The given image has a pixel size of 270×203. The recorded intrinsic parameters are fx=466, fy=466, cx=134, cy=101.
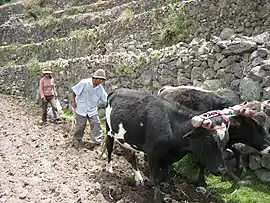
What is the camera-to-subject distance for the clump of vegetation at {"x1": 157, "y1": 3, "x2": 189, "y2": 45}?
1684cm

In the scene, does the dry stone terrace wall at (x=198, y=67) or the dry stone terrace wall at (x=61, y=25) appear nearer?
the dry stone terrace wall at (x=198, y=67)

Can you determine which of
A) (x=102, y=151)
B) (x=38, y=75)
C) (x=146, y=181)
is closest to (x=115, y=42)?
(x=38, y=75)

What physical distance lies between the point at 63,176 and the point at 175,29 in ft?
32.0

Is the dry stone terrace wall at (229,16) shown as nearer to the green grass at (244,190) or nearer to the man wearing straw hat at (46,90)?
the man wearing straw hat at (46,90)

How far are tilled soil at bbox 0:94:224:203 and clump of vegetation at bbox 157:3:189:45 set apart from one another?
22.1 ft

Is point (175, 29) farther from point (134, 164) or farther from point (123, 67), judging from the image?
point (134, 164)

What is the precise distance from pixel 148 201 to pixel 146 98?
5.90 feet

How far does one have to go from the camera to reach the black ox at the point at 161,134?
23.7ft

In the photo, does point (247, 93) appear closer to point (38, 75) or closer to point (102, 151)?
point (102, 151)

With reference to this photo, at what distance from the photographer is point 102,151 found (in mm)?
9945

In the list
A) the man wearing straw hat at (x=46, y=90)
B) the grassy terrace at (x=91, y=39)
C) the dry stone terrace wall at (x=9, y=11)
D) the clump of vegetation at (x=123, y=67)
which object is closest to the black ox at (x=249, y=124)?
the clump of vegetation at (x=123, y=67)

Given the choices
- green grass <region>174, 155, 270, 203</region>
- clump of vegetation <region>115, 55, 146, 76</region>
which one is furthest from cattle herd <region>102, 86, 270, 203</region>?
clump of vegetation <region>115, 55, 146, 76</region>

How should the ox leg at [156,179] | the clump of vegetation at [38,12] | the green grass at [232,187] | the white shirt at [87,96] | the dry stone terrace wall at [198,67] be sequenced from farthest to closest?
the clump of vegetation at [38,12] < the white shirt at [87,96] < the dry stone terrace wall at [198,67] < the green grass at [232,187] < the ox leg at [156,179]

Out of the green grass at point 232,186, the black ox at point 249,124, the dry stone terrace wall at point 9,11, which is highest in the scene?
the black ox at point 249,124
